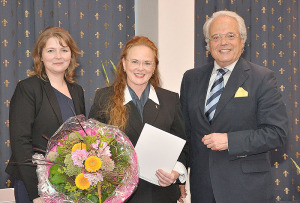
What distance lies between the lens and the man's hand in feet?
7.39

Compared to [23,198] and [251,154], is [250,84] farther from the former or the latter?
[23,198]

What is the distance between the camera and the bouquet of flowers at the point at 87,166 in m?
1.52

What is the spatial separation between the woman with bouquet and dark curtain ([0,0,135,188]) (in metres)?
1.71

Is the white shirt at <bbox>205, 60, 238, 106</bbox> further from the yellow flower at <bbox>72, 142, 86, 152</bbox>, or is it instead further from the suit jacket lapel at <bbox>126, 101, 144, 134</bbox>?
the yellow flower at <bbox>72, 142, 86, 152</bbox>

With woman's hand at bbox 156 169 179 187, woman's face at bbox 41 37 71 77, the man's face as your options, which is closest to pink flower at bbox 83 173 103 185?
woman's hand at bbox 156 169 179 187

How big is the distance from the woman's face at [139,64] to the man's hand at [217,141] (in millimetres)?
523

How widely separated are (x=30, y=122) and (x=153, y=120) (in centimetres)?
72

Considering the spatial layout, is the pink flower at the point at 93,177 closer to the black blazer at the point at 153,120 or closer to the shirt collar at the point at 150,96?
the black blazer at the point at 153,120

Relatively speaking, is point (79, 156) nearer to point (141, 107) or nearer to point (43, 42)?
point (141, 107)

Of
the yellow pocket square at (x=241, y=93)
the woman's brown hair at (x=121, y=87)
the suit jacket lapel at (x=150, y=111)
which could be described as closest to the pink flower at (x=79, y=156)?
the woman's brown hair at (x=121, y=87)

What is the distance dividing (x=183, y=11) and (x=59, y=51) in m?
2.19

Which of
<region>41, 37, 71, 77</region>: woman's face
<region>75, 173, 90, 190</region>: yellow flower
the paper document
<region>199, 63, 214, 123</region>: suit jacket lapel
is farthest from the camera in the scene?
<region>199, 63, 214, 123</region>: suit jacket lapel

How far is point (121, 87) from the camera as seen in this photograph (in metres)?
2.32

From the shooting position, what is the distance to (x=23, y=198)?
215 centimetres
